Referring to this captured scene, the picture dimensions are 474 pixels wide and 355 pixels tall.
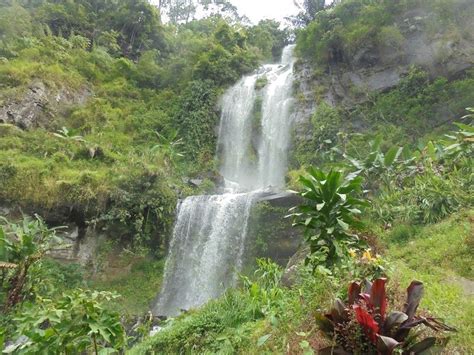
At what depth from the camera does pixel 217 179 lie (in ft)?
52.4

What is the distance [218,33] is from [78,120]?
408 inches

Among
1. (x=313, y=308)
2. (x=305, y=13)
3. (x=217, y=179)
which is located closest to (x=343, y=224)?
(x=313, y=308)

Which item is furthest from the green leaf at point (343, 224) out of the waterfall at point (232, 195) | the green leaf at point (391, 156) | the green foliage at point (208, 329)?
the green leaf at point (391, 156)

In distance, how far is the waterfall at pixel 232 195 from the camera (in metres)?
11.7

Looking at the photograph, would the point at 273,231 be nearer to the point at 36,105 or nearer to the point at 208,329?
the point at 208,329

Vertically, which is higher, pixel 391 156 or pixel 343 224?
pixel 391 156

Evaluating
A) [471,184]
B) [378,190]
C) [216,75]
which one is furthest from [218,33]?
[471,184]

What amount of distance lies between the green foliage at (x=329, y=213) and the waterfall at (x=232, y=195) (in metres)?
4.52

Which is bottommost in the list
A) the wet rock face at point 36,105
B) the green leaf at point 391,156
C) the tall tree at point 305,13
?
the green leaf at point 391,156

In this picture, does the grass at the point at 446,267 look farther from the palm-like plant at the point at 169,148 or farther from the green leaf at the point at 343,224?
the palm-like plant at the point at 169,148

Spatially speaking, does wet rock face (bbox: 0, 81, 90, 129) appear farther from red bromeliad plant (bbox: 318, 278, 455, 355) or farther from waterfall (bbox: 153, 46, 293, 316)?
red bromeliad plant (bbox: 318, 278, 455, 355)

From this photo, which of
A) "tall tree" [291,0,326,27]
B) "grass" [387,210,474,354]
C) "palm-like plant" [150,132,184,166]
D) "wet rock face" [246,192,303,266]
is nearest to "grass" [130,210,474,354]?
"grass" [387,210,474,354]

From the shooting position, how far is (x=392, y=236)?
23.2 ft

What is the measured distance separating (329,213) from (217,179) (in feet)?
39.4
